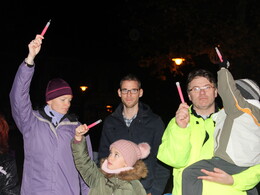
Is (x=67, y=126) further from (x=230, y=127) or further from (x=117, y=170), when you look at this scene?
(x=230, y=127)

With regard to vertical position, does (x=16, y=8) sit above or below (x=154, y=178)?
above

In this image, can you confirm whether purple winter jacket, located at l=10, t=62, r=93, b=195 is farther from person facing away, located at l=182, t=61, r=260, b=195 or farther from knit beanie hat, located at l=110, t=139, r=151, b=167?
person facing away, located at l=182, t=61, r=260, b=195

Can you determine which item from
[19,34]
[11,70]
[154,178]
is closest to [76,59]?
[11,70]

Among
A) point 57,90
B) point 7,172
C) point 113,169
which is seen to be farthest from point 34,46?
point 113,169

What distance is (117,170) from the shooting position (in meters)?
3.52

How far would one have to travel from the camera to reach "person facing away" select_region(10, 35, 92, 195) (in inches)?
142

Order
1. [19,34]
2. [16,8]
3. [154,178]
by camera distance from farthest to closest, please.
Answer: [19,34] → [16,8] → [154,178]

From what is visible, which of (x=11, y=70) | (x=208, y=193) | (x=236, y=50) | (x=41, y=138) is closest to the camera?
(x=208, y=193)

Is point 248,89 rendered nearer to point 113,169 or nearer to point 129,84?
point 113,169

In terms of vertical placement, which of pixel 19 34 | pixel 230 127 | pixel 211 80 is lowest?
pixel 230 127

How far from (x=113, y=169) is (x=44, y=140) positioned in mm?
812

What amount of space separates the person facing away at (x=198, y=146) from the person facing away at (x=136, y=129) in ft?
3.43

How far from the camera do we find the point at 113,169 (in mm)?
3547

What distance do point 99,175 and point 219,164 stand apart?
1.16 metres
